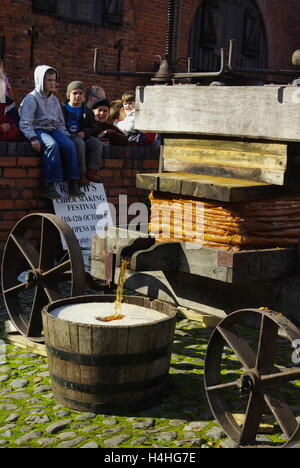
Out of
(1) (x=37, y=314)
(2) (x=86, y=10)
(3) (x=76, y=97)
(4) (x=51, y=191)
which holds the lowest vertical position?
(1) (x=37, y=314)

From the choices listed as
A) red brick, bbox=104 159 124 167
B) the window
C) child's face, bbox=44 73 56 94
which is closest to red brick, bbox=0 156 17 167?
child's face, bbox=44 73 56 94

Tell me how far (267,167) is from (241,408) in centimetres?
141

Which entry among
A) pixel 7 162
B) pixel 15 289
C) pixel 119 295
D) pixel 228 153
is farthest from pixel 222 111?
pixel 7 162

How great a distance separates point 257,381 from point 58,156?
4.02 meters

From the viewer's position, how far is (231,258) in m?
3.73

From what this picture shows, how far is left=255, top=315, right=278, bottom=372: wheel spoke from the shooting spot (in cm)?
356

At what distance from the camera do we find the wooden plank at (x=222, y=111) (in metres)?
3.72

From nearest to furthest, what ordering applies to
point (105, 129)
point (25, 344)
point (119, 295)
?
point (119, 295) → point (25, 344) → point (105, 129)

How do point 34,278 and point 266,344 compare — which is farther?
point 34,278

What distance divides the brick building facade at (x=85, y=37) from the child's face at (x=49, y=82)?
4.61 meters

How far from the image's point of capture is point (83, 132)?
755 centimetres

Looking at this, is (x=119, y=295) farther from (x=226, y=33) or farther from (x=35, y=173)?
(x=226, y=33)

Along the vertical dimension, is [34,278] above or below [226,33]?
below

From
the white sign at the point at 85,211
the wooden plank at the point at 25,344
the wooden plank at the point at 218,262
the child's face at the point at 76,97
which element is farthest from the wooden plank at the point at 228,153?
the child's face at the point at 76,97
